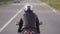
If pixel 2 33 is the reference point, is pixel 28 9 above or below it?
above

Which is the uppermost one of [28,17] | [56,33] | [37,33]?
[28,17]

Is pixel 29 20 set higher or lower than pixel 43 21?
higher

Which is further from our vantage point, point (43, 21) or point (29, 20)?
point (43, 21)

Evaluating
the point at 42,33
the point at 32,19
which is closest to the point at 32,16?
the point at 32,19

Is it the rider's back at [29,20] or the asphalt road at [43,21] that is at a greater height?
the rider's back at [29,20]

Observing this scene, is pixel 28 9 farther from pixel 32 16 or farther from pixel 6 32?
pixel 6 32

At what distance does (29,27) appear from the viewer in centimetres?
622

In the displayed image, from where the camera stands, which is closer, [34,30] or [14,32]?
[34,30]

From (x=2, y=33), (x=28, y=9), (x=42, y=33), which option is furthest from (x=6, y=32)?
(x=28, y=9)

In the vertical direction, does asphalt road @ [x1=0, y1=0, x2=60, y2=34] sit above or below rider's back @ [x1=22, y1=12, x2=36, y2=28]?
below

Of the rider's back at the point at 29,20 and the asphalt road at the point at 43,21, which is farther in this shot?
the asphalt road at the point at 43,21

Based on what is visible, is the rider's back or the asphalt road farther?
the asphalt road

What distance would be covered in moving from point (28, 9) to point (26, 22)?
1.24 feet

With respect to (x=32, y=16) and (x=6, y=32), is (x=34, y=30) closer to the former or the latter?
(x=32, y=16)
